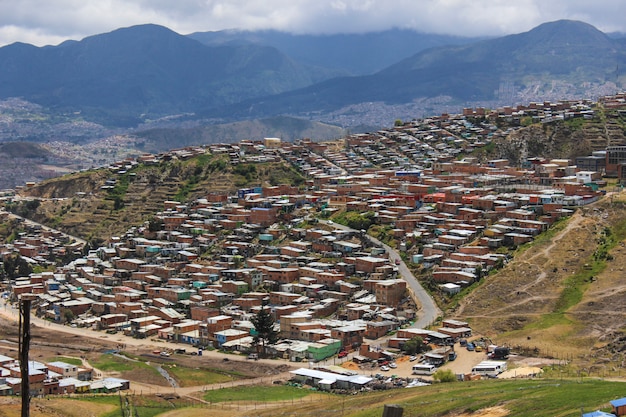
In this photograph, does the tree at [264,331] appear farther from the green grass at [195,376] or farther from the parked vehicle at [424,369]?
the parked vehicle at [424,369]

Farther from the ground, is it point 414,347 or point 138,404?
point 414,347

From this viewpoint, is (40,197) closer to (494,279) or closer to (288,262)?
(288,262)

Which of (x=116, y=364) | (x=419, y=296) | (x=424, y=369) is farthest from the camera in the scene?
(x=419, y=296)

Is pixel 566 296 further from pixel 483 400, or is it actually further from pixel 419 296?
pixel 483 400

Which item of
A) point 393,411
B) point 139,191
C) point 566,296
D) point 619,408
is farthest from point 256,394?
point 139,191

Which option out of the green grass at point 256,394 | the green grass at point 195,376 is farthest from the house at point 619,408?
the green grass at point 195,376
